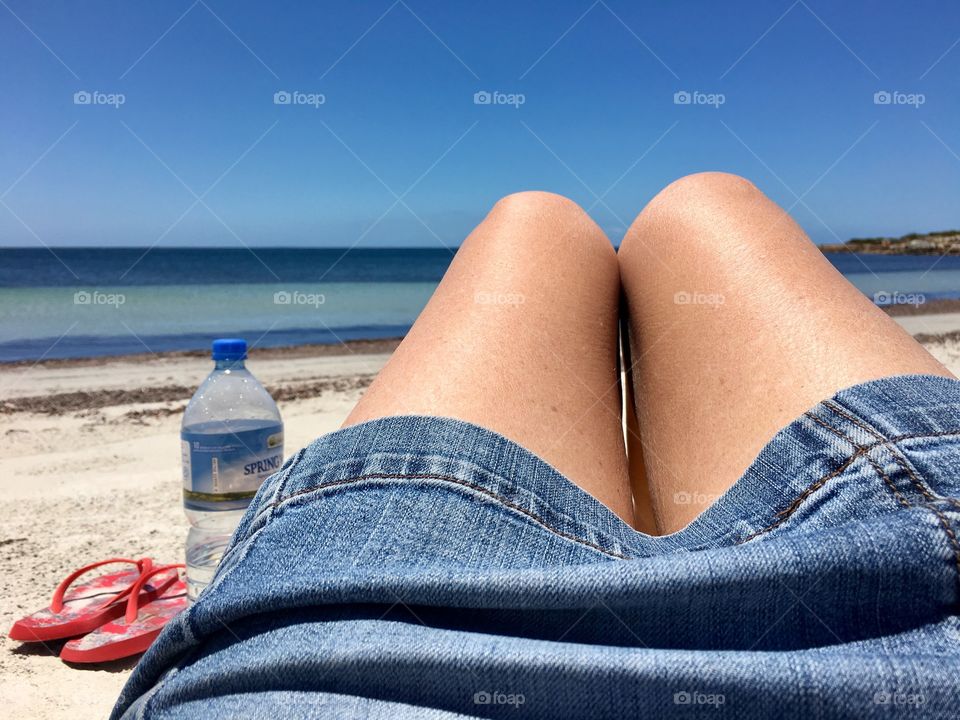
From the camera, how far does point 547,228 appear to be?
1.61 metres

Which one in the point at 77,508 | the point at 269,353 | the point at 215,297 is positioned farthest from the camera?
the point at 215,297

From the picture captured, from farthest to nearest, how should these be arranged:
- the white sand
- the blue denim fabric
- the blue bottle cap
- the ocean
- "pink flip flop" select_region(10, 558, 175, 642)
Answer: the ocean < the blue bottle cap < "pink flip flop" select_region(10, 558, 175, 642) < the white sand < the blue denim fabric

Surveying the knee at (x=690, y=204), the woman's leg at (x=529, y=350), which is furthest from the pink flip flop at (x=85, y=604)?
the knee at (x=690, y=204)

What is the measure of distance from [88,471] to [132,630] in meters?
1.91

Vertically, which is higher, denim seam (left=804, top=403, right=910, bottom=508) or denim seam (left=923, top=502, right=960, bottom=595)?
denim seam (left=804, top=403, right=910, bottom=508)

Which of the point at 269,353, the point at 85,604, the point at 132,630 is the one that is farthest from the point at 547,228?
the point at 269,353

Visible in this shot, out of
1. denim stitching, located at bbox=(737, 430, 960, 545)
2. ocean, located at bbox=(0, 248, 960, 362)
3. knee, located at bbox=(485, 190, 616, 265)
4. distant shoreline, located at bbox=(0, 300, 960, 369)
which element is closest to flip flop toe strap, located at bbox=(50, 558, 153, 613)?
A: knee, located at bbox=(485, 190, 616, 265)

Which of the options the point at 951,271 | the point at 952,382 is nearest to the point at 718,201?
the point at 952,382

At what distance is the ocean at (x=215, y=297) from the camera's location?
11156 mm

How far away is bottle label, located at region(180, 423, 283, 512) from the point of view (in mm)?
2037

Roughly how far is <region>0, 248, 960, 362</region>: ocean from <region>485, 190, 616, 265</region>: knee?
8.76 metres

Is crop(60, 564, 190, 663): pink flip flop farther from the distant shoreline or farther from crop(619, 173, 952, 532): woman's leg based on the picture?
the distant shoreline

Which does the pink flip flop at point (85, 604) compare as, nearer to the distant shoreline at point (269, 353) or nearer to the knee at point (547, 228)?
the knee at point (547, 228)

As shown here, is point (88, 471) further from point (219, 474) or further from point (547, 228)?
point (547, 228)
